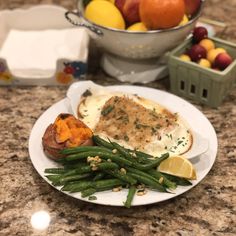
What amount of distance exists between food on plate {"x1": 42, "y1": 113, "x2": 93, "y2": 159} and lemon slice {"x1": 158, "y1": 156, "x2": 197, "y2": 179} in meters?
0.16

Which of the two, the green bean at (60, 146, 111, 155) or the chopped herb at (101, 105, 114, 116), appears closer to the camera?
the green bean at (60, 146, 111, 155)

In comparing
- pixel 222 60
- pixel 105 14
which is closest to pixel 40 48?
pixel 105 14

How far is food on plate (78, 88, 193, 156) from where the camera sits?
3.00ft

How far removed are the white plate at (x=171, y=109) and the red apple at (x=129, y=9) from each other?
0.18 metres

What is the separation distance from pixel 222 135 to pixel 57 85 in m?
0.48

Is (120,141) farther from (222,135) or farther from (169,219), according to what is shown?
(222,135)

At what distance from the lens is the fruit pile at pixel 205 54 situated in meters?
1.12

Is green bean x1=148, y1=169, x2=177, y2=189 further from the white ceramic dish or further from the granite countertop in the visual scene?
the white ceramic dish

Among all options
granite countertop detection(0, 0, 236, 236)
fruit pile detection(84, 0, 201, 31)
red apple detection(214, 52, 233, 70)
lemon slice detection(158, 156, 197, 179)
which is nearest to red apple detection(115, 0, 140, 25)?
fruit pile detection(84, 0, 201, 31)

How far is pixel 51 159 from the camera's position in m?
0.93

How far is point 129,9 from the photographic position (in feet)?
3.79

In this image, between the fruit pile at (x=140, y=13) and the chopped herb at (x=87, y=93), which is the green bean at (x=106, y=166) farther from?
the fruit pile at (x=140, y=13)

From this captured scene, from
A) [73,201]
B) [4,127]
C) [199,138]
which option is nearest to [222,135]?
[199,138]

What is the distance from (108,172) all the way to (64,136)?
0.39 ft
